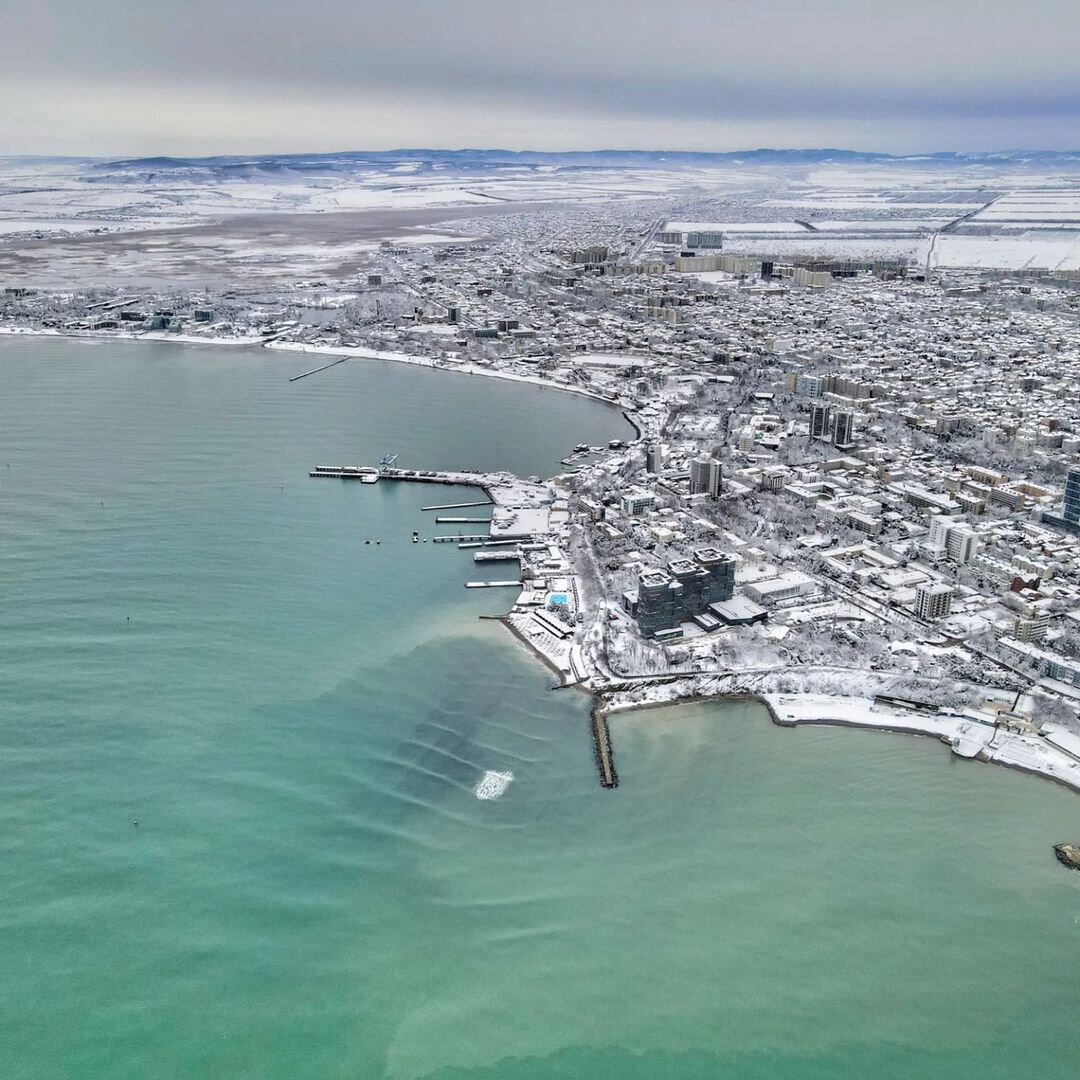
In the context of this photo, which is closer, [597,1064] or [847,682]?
[597,1064]

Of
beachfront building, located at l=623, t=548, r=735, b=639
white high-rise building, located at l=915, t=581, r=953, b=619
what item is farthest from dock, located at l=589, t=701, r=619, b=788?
white high-rise building, located at l=915, t=581, r=953, b=619

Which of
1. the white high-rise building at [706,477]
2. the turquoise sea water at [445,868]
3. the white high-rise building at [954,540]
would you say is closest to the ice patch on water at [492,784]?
the turquoise sea water at [445,868]

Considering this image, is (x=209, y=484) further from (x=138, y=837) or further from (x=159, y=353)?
(x=159, y=353)

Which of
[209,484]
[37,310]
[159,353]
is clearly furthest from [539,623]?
[37,310]

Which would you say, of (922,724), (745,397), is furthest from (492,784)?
(745,397)

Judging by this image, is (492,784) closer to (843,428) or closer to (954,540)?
(954,540)

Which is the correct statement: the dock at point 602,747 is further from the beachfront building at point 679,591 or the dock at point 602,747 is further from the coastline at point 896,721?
the beachfront building at point 679,591
